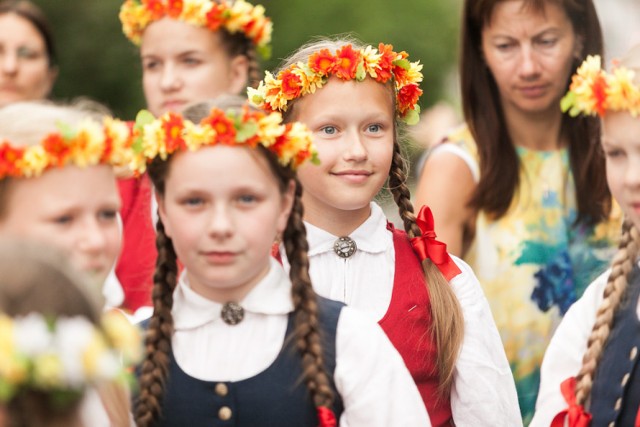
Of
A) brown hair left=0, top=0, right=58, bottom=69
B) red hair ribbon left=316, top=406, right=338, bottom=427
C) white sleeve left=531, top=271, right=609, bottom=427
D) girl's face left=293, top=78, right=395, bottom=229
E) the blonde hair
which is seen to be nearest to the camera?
red hair ribbon left=316, top=406, right=338, bottom=427

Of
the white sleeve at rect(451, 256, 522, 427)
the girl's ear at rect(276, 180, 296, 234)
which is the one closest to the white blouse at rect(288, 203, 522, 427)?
the white sleeve at rect(451, 256, 522, 427)

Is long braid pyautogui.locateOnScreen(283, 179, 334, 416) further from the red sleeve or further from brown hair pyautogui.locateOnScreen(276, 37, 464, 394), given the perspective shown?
the red sleeve

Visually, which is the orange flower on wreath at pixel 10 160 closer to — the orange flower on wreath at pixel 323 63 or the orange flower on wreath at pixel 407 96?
the orange flower on wreath at pixel 323 63

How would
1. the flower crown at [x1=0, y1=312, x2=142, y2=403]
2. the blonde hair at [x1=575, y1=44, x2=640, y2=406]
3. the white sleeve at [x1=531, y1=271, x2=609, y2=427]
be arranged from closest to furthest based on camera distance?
the flower crown at [x1=0, y1=312, x2=142, y2=403] → the blonde hair at [x1=575, y1=44, x2=640, y2=406] → the white sleeve at [x1=531, y1=271, x2=609, y2=427]

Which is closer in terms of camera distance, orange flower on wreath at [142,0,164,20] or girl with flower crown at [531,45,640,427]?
girl with flower crown at [531,45,640,427]

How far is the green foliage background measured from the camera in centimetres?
1672

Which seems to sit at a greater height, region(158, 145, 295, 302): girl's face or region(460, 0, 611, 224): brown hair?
region(460, 0, 611, 224): brown hair

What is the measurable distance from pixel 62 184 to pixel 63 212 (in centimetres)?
9

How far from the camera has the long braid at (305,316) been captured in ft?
13.1

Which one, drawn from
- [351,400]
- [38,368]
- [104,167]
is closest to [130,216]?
[104,167]

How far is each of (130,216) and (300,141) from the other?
→ 199 cm

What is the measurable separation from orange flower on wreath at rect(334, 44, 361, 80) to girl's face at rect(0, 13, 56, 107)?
7.63 feet

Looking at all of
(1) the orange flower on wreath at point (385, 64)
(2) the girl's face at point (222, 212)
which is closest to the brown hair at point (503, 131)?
(1) the orange flower on wreath at point (385, 64)

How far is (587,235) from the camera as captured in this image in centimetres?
581
